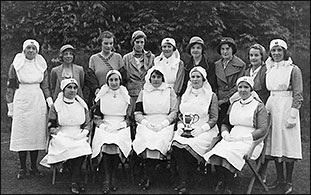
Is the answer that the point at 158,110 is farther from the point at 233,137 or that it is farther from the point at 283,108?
the point at 283,108

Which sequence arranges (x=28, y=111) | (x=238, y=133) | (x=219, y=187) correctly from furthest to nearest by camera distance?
(x=28, y=111), (x=219, y=187), (x=238, y=133)

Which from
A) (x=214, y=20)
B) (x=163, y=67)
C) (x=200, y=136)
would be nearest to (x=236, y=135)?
(x=200, y=136)

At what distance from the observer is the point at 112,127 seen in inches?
255

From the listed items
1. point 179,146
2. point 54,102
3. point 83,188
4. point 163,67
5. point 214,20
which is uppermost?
point 214,20

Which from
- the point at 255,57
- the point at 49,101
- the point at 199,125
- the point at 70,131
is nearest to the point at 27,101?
the point at 49,101

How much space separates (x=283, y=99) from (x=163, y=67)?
1583mm

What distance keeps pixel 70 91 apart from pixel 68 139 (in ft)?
1.95

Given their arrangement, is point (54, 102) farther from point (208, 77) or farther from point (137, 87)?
point (208, 77)

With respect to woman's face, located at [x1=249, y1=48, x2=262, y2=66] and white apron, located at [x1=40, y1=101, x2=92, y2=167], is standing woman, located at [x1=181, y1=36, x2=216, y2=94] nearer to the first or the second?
woman's face, located at [x1=249, y1=48, x2=262, y2=66]

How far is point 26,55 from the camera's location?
22.2ft

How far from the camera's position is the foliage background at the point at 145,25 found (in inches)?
434

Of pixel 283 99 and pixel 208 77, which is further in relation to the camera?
pixel 208 77

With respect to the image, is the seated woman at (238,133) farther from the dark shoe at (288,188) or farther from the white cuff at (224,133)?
the dark shoe at (288,188)

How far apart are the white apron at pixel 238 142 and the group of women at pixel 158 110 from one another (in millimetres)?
11
